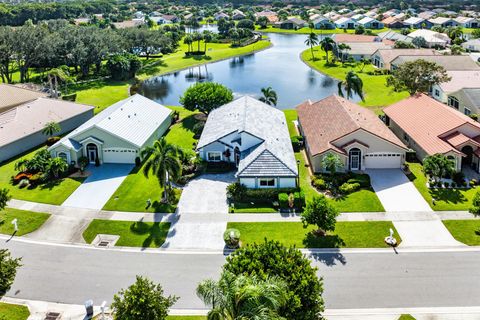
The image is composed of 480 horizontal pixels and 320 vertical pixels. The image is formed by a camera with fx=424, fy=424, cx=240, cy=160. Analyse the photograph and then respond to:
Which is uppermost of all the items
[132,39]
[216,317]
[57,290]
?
[132,39]

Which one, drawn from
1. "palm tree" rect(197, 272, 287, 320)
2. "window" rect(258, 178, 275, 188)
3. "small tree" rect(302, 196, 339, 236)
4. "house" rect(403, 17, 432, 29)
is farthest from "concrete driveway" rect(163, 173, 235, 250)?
"house" rect(403, 17, 432, 29)

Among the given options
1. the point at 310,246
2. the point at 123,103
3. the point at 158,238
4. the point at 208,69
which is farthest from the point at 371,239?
the point at 208,69

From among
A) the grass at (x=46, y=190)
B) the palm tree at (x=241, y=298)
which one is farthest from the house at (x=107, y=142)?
the palm tree at (x=241, y=298)

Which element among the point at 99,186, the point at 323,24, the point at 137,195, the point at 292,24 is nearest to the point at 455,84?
the point at 137,195

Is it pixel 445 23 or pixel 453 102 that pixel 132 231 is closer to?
pixel 453 102

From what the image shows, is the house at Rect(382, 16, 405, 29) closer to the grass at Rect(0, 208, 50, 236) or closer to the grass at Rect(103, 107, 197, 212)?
the grass at Rect(103, 107, 197, 212)

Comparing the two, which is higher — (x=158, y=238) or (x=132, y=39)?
(x=132, y=39)

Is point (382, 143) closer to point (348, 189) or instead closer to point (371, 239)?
point (348, 189)
